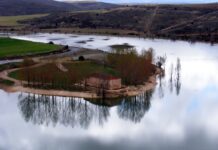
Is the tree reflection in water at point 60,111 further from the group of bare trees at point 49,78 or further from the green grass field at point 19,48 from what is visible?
the green grass field at point 19,48

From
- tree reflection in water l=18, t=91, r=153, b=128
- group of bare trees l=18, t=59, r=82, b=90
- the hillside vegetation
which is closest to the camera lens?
tree reflection in water l=18, t=91, r=153, b=128

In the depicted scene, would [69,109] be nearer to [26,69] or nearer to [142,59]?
[26,69]

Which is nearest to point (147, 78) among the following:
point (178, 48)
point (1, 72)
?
point (1, 72)

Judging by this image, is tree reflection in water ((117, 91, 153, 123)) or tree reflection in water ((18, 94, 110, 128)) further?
tree reflection in water ((117, 91, 153, 123))

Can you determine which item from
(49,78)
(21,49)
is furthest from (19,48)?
(49,78)

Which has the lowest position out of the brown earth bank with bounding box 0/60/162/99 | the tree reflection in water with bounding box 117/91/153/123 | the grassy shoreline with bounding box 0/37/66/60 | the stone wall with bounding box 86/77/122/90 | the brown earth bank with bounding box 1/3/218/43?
the tree reflection in water with bounding box 117/91/153/123

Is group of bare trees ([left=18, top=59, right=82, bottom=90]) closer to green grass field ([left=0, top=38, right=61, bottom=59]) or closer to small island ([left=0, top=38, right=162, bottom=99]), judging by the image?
small island ([left=0, top=38, right=162, bottom=99])

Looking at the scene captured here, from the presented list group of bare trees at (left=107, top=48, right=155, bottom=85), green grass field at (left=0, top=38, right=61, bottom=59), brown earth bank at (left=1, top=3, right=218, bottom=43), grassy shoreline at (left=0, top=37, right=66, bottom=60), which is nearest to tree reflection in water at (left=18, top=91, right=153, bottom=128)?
group of bare trees at (left=107, top=48, right=155, bottom=85)

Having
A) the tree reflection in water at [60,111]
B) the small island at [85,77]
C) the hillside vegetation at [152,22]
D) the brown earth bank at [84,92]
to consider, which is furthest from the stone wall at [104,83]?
the hillside vegetation at [152,22]
